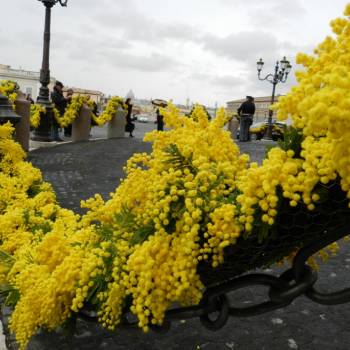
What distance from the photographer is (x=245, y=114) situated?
1877 centimetres

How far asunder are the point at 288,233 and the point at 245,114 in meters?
17.8

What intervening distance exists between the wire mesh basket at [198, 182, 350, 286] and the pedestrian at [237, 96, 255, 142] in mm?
17181

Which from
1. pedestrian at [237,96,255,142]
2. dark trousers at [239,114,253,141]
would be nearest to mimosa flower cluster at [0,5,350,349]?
pedestrian at [237,96,255,142]

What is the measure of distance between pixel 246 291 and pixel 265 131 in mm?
27743

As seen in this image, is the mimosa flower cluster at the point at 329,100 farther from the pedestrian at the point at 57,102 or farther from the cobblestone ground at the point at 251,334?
the pedestrian at the point at 57,102

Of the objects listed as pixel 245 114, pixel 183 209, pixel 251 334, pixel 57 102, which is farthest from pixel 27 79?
pixel 183 209

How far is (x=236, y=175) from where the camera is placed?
181 centimetres

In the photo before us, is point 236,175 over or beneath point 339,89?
beneath

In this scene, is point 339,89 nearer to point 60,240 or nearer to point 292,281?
point 292,281

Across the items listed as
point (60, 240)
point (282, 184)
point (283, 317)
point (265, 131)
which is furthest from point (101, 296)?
point (265, 131)

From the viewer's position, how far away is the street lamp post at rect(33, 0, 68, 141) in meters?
14.3

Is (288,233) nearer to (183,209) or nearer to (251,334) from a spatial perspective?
(183,209)

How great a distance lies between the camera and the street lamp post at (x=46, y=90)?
562 inches

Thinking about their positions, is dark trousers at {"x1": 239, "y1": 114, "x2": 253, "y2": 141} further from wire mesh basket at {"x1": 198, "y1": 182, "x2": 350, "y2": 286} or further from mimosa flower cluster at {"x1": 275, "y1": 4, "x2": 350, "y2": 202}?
mimosa flower cluster at {"x1": 275, "y1": 4, "x2": 350, "y2": 202}
